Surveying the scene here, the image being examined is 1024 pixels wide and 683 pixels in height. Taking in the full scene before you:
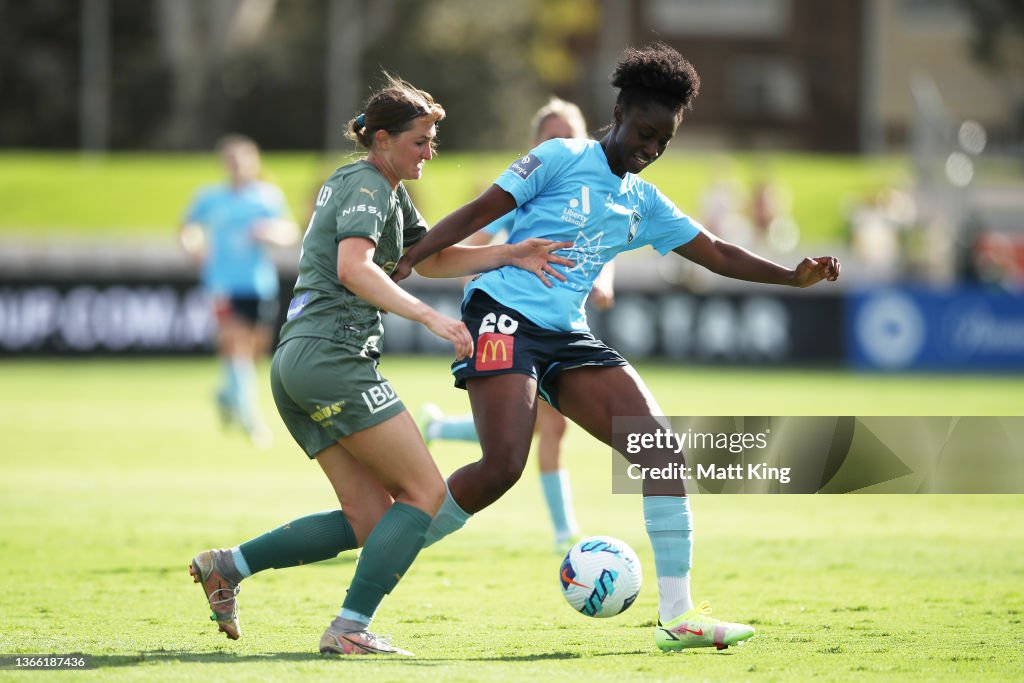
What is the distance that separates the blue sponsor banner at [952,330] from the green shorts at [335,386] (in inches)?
689

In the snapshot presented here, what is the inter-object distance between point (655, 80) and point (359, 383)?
183 centimetres

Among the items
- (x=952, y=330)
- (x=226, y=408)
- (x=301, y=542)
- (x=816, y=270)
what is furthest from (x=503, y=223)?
(x=952, y=330)

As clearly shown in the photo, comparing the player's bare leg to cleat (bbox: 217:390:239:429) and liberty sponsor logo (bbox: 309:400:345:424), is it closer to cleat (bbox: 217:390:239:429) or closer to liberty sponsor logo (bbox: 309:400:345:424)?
liberty sponsor logo (bbox: 309:400:345:424)

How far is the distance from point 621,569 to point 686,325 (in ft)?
55.6

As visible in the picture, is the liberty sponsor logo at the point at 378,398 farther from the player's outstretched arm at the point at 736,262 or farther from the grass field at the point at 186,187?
the grass field at the point at 186,187

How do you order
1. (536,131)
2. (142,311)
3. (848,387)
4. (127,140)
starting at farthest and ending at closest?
→ (127,140) < (142,311) < (848,387) < (536,131)

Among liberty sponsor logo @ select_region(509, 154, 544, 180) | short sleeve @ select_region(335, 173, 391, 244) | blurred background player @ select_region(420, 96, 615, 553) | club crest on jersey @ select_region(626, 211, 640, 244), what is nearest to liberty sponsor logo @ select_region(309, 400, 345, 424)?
short sleeve @ select_region(335, 173, 391, 244)

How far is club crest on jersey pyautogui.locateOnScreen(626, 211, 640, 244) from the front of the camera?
6.67 metres

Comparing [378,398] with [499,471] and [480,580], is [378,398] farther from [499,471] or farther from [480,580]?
[480,580]

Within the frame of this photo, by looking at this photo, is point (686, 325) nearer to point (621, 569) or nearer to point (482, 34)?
point (621, 569)

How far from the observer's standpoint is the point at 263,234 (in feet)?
48.9

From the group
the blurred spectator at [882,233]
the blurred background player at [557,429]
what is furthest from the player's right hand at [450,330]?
the blurred spectator at [882,233]

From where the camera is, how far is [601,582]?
6477mm

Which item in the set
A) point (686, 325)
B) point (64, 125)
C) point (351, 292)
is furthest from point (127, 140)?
point (351, 292)
